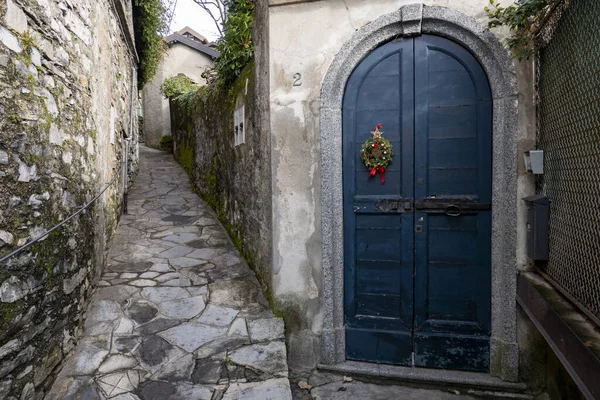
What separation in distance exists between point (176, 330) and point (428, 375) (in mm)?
2130

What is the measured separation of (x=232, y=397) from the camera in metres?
2.60

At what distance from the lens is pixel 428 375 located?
3082 millimetres

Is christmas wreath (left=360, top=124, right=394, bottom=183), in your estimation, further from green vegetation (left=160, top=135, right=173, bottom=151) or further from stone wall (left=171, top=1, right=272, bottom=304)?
green vegetation (left=160, top=135, right=173, bottom=151)

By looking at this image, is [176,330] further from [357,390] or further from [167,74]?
[167,74]

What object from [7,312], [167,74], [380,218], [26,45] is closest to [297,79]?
[380,218]

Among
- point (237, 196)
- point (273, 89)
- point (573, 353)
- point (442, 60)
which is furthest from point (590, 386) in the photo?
point (237, 196)

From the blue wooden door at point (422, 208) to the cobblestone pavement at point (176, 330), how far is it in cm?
98

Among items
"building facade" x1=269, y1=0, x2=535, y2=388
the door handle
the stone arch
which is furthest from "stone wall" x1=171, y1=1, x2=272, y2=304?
the door handle

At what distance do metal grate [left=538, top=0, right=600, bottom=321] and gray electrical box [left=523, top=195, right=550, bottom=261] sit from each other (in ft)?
0.13

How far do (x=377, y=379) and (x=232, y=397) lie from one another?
1.26 meters

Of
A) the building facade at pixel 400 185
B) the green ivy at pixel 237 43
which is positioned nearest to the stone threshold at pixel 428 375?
the building facade at pixel 400 185

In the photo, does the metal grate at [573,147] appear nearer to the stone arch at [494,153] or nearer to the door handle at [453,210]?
the stone arch at [494,153]

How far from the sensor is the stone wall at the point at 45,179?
2.09m

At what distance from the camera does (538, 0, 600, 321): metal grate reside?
6.71 feet
